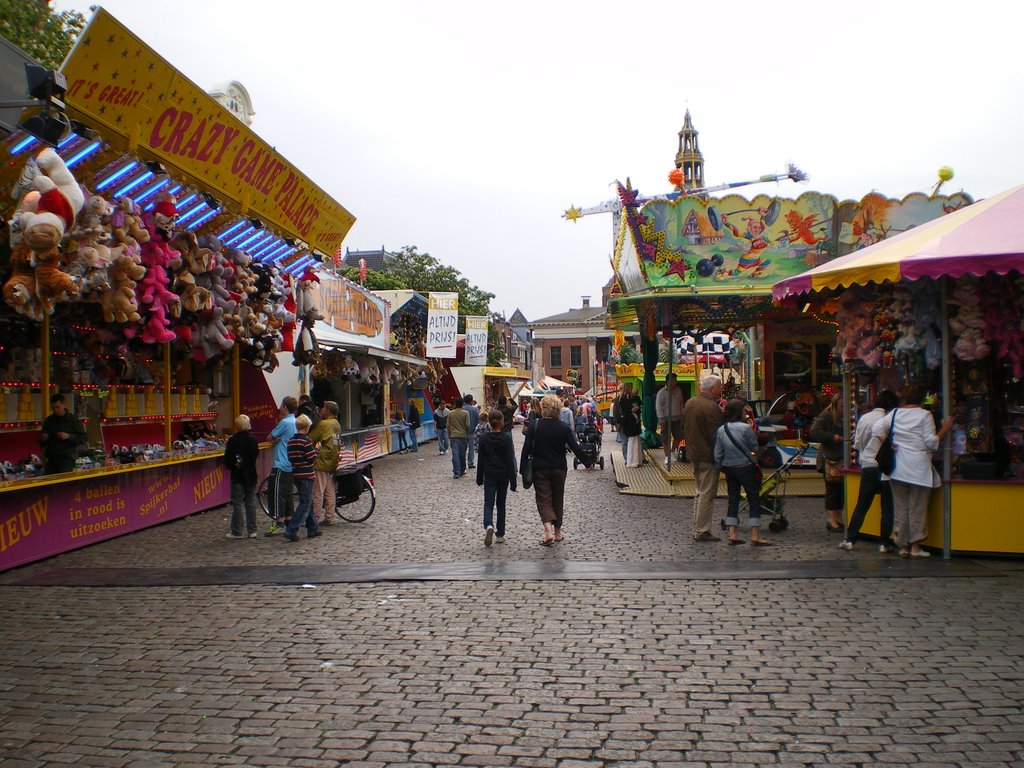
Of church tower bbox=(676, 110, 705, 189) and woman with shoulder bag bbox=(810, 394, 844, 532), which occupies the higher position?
church tower bbox=(676, 110, 705, 189)

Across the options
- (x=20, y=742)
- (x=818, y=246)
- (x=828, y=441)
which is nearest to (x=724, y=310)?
(x=818, y=246)

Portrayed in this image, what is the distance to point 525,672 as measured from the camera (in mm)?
5387

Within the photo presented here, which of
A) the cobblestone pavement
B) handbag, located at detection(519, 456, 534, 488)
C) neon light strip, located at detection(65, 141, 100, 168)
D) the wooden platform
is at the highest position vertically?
neon light strip, located at detection(65, 141, 100, 168)

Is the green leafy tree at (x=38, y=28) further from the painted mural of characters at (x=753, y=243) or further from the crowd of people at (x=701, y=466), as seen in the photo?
the painted mural of characters at (x=753, y=243)

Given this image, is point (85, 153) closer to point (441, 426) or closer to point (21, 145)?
point (21, 145)

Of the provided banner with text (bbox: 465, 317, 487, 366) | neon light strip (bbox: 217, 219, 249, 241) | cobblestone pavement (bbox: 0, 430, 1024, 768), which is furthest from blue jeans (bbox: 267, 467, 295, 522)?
banner with text (bbox: 465, 317, 487, 366)

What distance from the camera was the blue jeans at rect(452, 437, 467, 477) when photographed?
710 inches

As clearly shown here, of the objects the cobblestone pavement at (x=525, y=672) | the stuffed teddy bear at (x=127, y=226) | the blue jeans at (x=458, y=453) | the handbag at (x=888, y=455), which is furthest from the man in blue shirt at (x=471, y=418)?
the handbag at (x=888, y=455)

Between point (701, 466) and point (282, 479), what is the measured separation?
5.06 meters

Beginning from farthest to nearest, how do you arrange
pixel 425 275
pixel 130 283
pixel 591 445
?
pixel 425 275 < pixel 591 445 < pixel 130 283

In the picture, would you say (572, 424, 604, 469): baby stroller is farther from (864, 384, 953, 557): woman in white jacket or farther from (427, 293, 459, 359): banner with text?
(864, 384, 953, 557): woman in white jacket

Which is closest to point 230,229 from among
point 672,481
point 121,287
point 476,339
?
point 121,287

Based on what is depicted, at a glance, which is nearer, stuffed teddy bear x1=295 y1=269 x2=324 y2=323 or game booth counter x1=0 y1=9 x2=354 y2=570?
game booth counter x1=0 y1=9 x2=354 y2=570

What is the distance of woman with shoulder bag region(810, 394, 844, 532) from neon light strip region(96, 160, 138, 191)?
323 inches
